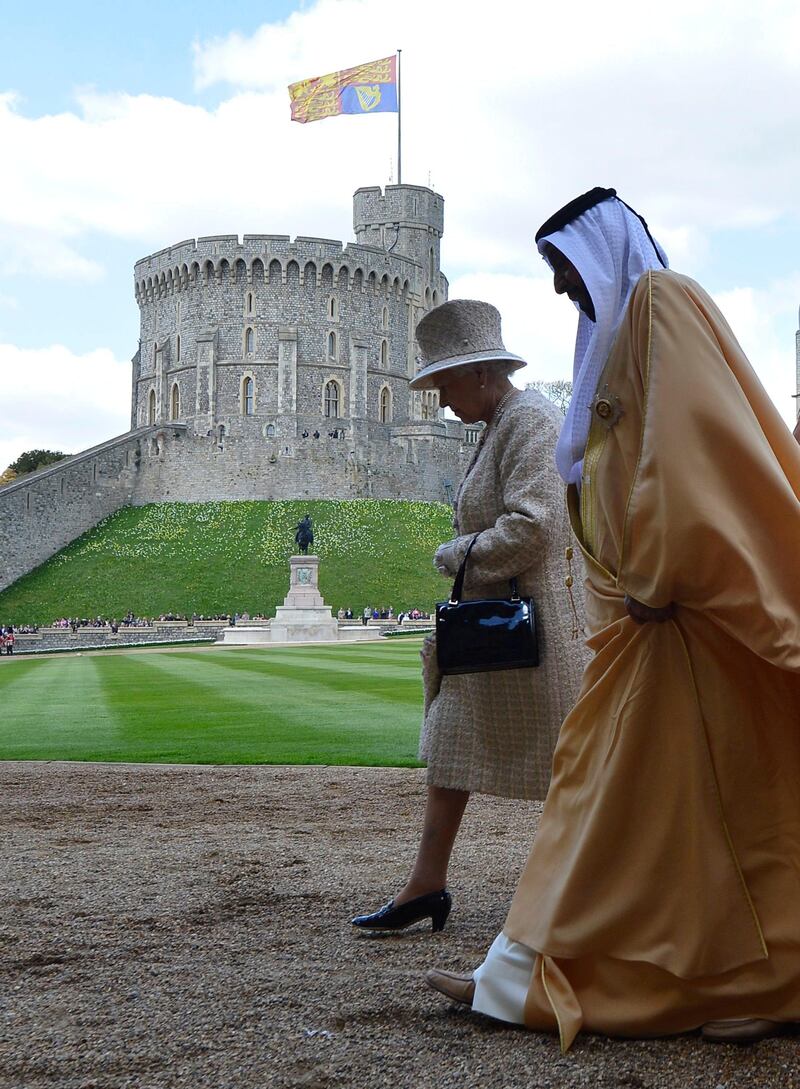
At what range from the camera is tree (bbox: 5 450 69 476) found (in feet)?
244

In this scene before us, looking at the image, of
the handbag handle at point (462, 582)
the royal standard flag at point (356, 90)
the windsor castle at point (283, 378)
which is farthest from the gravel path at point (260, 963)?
the royal standard flag at point (356, 90)

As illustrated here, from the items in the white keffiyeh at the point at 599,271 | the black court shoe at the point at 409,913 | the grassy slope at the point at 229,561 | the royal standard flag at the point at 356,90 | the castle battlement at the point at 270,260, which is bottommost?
the black court shoe at the point at 409,913

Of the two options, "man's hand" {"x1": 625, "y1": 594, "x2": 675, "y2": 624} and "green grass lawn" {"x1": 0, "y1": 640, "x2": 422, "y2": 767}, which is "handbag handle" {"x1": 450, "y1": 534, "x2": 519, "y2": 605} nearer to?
"man's hand" {"x1": 625, "y1": 594, "x2": 675, "y2": 624}

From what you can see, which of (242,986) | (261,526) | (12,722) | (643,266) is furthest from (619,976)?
(261,526)

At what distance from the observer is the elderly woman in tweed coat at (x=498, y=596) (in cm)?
410

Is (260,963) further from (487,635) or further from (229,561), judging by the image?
(229,561)

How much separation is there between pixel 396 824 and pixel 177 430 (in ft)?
196

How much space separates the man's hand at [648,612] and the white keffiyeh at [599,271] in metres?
0.61

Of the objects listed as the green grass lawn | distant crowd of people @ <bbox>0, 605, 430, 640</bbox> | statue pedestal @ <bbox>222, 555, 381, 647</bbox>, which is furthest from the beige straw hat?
distant crowd of people @ <bbox>0, 605, 430, 640</bbox>

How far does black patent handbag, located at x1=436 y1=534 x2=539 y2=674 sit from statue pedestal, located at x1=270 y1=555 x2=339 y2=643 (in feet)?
105

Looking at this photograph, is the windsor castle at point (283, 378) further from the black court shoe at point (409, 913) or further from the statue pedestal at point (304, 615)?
the black court shoe at point (409, 913)

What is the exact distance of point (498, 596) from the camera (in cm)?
433

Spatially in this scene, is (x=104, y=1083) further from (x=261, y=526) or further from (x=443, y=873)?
(x=261, y=526)

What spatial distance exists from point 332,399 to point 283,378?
3035mm
